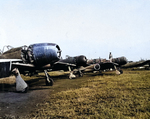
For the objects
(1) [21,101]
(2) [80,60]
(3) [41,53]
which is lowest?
Answer: (1) [21,101]

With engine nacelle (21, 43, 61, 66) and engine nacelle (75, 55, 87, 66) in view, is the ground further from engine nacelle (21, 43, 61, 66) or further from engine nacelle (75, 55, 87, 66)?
engine nacelle (75, 55, 87, 66)

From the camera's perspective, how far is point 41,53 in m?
7.03

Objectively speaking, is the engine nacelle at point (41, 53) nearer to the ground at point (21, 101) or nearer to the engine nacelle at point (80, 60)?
the ground at point (21, 101)

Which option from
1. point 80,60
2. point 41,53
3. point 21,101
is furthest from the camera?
point 80,60

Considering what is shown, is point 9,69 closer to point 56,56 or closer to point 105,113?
point 56,56

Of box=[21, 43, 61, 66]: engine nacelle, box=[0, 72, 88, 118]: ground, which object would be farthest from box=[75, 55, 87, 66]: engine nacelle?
box=[0, 72, 88, 118]: ground

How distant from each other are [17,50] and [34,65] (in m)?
1.88

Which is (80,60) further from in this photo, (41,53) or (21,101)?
(21,101)

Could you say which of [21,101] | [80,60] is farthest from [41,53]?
[80,60]

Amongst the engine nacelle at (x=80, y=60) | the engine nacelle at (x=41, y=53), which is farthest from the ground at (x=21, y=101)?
the engine nacelle at (x=80, y=60)

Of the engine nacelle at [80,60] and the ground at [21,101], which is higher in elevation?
the engine nacelle at [80,60]

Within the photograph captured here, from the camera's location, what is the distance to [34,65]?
7277mm

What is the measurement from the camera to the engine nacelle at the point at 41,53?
7023 mm

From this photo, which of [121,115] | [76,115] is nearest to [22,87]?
[76,115]
